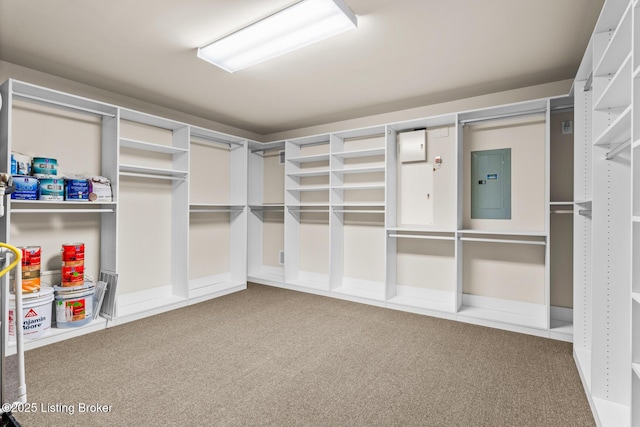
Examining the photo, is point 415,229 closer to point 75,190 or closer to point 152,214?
point 152,214

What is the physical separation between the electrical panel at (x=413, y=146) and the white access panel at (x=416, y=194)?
0.11m

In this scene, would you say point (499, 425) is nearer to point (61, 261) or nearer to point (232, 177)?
point (61, 261)

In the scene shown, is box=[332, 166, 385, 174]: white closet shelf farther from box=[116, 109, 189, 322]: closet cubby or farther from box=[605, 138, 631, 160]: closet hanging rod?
box=[605, 138, 631, 160]: closet hanging rod

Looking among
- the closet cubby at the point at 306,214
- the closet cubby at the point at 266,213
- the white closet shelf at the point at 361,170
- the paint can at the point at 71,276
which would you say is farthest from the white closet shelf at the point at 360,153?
the paint can at the point at 71,276

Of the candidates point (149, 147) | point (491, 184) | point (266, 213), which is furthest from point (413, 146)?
point (149, 147)

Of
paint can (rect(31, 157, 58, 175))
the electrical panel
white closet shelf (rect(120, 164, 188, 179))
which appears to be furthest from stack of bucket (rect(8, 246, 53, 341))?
the electrical panel

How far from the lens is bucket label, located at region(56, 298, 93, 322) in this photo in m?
2.91

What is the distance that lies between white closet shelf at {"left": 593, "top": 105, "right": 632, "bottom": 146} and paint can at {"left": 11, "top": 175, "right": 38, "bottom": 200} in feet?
13.0

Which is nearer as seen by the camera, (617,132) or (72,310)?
(617,132)

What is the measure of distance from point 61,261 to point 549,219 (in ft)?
15.9

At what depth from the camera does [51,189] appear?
2.82 m

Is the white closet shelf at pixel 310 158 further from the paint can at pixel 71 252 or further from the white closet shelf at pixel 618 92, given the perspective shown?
the white closet shelf at pixel 618 92

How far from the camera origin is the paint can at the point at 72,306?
2.92 meters

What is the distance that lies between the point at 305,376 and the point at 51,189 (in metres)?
2.71
